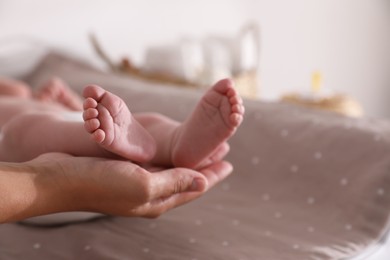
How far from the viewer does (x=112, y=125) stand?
82 cm

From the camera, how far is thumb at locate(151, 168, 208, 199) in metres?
0.83

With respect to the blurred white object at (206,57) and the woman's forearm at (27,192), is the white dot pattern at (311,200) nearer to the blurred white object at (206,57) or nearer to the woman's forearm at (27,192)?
the woman's forearm at (27,192)

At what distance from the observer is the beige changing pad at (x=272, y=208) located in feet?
3.04

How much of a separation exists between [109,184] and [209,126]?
0.61ft

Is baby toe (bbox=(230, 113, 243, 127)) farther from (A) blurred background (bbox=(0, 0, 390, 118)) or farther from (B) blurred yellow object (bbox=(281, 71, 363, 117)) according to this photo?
(A) blurred background (bbox=(0, 0, 390, 118))

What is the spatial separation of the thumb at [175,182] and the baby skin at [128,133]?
0.19 feet

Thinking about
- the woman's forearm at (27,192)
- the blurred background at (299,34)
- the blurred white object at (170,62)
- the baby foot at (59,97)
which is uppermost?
the blurred background at (299,34)

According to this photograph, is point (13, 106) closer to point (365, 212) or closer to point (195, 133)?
point (195, 133)

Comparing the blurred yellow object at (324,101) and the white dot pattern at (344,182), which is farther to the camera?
the blurred yellow object at (324,101)

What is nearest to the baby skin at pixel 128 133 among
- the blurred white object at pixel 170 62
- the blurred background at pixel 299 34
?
the blurred white object at pixel 170 62

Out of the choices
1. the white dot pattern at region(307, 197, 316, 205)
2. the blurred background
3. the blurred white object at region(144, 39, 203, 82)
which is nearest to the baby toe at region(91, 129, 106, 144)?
the white dot pattern at region(307, 197, 316, 205)

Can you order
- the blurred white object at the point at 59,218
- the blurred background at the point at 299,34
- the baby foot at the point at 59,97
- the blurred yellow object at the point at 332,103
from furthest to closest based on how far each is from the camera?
the blurred background at the point at 299,34
the blurred yellow object at the point at 332,103
the baby foot at the point at 59,97
the blurred white object at the point at 59,218

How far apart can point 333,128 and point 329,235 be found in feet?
0.94

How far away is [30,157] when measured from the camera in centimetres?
99
